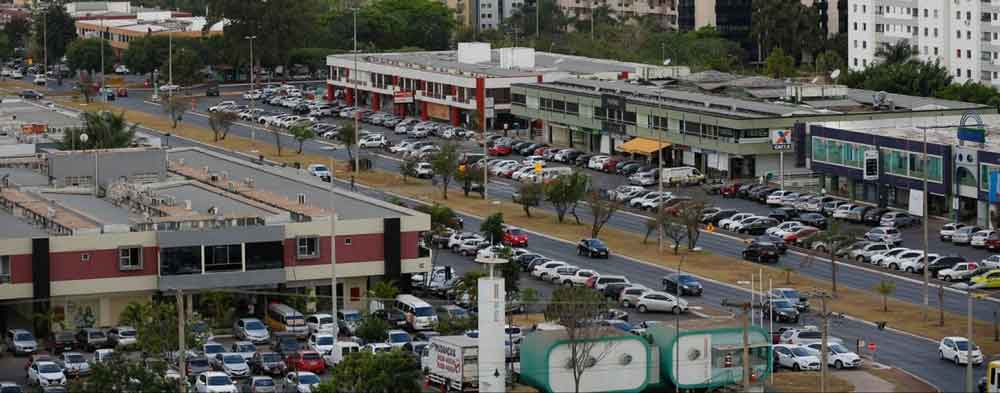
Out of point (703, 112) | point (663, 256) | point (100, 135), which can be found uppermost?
point (703, 112)

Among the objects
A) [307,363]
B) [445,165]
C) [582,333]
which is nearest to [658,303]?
[307,363]

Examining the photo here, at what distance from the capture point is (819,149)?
86.1 m

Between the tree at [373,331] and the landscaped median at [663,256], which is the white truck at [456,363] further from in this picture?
the landscaped median at [663,256]

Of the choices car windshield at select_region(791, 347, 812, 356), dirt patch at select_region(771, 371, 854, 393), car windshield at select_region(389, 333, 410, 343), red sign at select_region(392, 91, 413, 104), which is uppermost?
red sign at select_region(392, 91, 413, 104)

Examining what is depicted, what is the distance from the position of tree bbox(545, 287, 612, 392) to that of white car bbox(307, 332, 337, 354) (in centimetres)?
647

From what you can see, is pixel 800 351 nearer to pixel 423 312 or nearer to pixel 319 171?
pixel 423 312

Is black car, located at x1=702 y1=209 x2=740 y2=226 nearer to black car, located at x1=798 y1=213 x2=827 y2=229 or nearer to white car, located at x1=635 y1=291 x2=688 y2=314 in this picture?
black car, located at x1=798 y1=213 x2=827 y2=229

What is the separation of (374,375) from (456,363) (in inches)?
155

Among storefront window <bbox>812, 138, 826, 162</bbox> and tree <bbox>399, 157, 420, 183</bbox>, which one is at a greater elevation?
storefront window <bbox>812, 138, 826, 162</bbox>

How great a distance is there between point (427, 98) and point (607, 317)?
60.3 m

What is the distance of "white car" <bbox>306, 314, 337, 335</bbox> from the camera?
194ft

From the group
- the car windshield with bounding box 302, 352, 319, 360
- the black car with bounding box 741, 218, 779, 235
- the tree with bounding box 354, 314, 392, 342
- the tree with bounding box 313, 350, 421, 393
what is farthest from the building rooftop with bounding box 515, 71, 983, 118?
the tree with bounding box 313, 350, 421, 393

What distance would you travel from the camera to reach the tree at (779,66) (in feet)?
403

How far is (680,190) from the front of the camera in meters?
89.1
